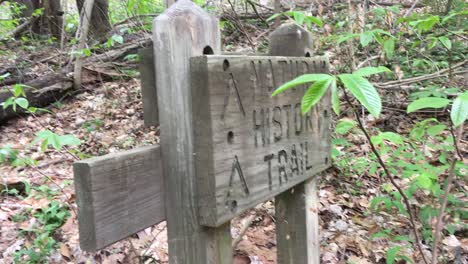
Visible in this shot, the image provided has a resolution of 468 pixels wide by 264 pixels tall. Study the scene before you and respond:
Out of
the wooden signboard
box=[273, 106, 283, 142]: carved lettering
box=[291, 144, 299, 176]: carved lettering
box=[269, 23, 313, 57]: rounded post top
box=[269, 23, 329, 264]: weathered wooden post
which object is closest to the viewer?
the wooden signboard

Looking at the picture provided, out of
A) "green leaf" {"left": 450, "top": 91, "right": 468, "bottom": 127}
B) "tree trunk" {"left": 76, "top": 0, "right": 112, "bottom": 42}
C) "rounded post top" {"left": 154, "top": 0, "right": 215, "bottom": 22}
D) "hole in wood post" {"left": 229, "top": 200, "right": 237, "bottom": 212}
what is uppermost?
"tree trunk" {"left": 76, "top": 0, "right": 112, "bottom": 42}

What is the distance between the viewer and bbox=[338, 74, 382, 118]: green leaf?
3.24 feet

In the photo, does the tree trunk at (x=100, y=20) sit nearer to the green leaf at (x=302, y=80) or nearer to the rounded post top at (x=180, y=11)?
the rounded post top at (x=180, y=11)

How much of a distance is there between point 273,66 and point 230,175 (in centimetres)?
48

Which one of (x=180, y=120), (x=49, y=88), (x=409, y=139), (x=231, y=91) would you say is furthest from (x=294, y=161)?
(x=49, y=88)

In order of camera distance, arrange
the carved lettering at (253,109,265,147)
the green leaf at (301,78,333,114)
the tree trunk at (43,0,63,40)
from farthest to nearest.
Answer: the tree trunk at (43,0,63,40)
the carved lettering at (253,109,265,147)
the green leaf at (301,78,333,114)

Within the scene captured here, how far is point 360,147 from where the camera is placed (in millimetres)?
4020

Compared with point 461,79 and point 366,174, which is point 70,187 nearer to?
point 366,174

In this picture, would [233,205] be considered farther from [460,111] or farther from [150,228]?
[150,228]

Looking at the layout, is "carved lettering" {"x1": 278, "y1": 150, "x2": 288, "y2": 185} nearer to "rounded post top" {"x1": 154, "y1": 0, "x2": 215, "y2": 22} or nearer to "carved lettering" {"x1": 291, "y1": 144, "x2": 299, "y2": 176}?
"carved lettering" {"x1": 291, "y1": 144, "x2": 299, "y2": 176}

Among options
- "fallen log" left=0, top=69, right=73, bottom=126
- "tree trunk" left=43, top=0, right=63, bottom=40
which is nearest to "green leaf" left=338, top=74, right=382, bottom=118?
"fallen log" left=0, top=69, right=73, bottom=126

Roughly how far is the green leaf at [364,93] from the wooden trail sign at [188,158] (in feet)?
1.25

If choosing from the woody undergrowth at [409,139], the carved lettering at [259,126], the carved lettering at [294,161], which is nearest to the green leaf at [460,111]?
the woody undergrowth at [409,139]

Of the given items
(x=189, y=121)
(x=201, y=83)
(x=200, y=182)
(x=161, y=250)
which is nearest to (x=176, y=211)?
(x=200, y=182)
